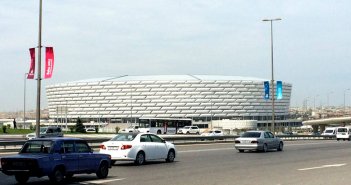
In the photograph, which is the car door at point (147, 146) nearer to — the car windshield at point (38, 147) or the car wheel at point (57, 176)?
the car wheel at point (57, 176)

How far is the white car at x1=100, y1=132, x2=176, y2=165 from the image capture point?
74.3ft

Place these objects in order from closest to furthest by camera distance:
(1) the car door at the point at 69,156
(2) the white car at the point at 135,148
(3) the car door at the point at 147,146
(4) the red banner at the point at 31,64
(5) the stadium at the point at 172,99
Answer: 1. (1) the car door at the point at 69,156
2. (2) the white car at the point at 135,148
3. (3) the car door at the point at 147,146
4. (4) the red banner at the point at 31,64
5. (5) the stadium at the point at 172,99

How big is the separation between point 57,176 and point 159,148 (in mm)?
9335

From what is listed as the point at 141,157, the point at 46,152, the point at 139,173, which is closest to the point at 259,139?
the point at 141,157

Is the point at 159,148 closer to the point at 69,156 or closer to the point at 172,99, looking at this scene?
the point at 69,156

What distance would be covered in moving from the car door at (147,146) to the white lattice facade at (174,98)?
14569 centimetres

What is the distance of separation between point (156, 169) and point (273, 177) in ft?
15.7

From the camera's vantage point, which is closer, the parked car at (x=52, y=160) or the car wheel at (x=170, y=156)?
the parked car at (x=52, y=160)

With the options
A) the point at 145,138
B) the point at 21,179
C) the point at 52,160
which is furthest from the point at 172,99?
the point at 52,160

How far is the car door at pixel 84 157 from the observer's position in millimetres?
16406

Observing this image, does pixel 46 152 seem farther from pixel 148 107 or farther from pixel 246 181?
pixel 148 107

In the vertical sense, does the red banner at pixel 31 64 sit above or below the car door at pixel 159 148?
above

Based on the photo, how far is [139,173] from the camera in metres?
19.0

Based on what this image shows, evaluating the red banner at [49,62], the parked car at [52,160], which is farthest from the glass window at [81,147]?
the red banner at [49,62]
